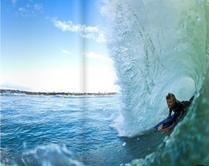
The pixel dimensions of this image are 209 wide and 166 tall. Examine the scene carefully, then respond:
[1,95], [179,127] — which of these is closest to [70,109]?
[1,95]

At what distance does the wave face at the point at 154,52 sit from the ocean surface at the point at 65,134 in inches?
4.6

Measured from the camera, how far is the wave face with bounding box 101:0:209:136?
3385 millimetres

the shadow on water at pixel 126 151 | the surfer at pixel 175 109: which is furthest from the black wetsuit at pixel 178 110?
the shadow on water at pixel 126 151

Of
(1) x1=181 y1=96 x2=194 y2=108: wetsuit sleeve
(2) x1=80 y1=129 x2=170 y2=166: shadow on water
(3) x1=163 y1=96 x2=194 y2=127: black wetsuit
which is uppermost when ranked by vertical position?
(1) x1=181 y1=96 x2=194 y2=108: wetsuit sleeve

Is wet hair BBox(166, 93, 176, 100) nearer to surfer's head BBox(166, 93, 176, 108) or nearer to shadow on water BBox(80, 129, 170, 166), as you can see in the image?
surfer's head BBox(166, 93, 176, 108)

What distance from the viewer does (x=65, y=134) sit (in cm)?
345

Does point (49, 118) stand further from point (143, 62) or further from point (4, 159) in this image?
point (143, 62)

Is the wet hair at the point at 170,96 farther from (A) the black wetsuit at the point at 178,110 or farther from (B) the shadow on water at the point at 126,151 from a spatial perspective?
(B) the shadow on water at the point at 126,151

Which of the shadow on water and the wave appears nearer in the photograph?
the wave

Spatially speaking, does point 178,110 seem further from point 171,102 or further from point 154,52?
point 154,52

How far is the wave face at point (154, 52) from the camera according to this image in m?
3.38

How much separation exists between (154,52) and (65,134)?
90 cm

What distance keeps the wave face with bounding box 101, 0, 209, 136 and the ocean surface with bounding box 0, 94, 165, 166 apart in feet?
0.38

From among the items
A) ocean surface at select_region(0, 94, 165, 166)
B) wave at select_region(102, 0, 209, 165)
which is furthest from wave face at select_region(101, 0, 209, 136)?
ocean surface at select_region(0, 94, 165, 166)
